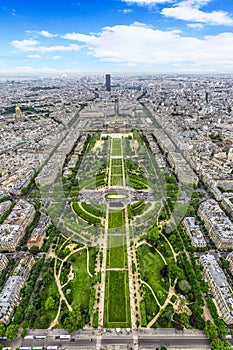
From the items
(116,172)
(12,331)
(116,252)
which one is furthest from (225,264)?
(116,172)

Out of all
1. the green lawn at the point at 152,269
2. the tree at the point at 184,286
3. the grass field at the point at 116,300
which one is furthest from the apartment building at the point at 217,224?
the grass field at the point at 116,300

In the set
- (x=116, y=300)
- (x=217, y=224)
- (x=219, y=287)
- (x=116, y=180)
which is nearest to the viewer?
(x=219, y=287)

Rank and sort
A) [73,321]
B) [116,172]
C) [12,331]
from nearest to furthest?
[12,331], [73,321], [116,172]

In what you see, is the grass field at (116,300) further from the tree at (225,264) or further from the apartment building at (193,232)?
the tree at (225,264)

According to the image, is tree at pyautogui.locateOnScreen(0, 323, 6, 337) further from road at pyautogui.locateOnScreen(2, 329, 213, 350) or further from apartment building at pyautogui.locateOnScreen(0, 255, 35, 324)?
road at pyautogui.locateOnScreen(2, 329, 213, 350)

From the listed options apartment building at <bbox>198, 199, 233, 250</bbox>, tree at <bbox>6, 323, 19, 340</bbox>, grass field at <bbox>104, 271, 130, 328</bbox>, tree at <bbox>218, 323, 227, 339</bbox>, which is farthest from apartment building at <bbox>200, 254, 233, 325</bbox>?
tree at <bbox>6, 323, 19, 340</bbox>

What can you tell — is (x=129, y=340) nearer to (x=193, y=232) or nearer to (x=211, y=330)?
(x=211, y=330)

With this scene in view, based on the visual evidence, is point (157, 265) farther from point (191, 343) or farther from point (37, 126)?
point (37, 126)

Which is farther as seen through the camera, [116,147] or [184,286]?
[116,147]
